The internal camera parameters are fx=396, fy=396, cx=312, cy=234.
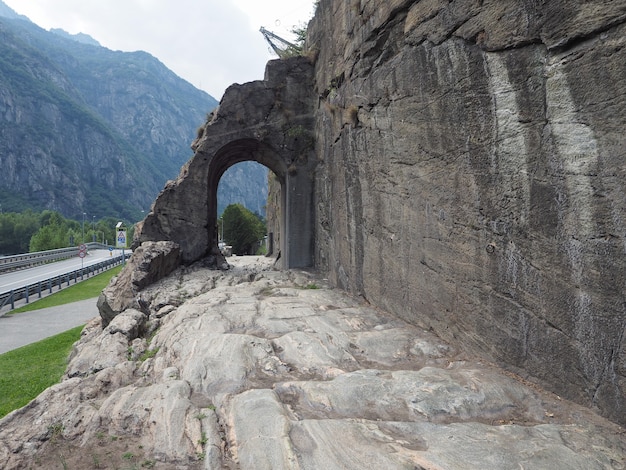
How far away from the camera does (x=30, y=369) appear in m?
13.2

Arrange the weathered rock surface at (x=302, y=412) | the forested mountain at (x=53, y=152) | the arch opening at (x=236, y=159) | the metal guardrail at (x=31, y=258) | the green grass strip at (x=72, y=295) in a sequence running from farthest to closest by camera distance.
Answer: the forested mountain at (x=53, y=152) → the metal guardrail at (x=31, y=258) → the green grass strip at (x=72, y=295) → the arch opening at (x=236, y=159) → the weathered rock surface at (x=302, y=412)

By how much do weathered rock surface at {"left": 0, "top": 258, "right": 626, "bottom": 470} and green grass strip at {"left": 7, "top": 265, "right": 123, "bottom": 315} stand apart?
63.3ft

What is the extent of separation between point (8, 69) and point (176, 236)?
181 meters

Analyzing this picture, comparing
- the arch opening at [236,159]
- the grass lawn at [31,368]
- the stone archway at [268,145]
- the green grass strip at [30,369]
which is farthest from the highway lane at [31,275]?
the stone archway at [268,145]

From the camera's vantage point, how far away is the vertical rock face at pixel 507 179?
473 centimetres

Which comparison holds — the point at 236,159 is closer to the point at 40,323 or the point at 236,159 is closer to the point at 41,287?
the point at 40,323

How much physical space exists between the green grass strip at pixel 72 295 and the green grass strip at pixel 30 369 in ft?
27.9

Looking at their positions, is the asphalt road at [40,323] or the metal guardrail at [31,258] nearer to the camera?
the asphalt road at [40,323]

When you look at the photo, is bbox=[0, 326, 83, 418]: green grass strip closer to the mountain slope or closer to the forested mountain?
the forested mountain

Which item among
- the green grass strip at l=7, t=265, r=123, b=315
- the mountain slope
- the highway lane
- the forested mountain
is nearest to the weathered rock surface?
the green grass strip at l=7, t=265, r=123, b=315

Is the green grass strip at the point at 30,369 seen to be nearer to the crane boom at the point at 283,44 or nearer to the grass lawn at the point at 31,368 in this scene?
the grass lawn at the point at 31,368

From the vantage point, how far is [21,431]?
5309 mm

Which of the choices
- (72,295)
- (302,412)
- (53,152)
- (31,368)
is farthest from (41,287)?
(53,152)

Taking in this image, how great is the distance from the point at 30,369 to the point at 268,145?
40.3 feet
